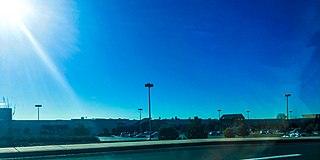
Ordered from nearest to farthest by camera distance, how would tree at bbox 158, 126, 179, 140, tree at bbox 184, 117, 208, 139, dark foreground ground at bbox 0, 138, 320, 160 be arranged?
dark foreground ground at bbox 0, 138, 320, 160
tree at bbox 184, 117, 208, 139
tree at bbox 158, 126, 179, 140

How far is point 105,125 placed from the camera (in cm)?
8369

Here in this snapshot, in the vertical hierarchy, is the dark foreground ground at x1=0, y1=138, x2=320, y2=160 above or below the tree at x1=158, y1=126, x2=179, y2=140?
above

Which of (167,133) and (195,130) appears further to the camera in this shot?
(167,133)

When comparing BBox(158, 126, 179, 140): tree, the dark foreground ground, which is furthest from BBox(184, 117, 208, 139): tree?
the dark foreground ground

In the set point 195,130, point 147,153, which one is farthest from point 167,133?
point 147,153

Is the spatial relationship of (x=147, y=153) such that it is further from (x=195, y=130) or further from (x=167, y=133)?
(x=195, y=130)

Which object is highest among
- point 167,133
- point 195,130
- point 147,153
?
point 147,153

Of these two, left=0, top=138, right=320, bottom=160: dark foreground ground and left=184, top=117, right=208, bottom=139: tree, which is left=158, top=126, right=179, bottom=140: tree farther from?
left=0, top=138, right=320, bottom=160: dark foreground ground

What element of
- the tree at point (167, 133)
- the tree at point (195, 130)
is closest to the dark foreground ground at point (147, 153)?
the tree at point (195, 130)

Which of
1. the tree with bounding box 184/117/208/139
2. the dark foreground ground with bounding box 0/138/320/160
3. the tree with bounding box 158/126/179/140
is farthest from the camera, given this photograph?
the tree with bounding box 158/126/179/140

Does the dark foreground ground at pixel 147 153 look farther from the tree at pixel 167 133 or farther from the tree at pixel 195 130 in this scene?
the tree at pixel 167 133

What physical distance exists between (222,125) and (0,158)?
244 ft

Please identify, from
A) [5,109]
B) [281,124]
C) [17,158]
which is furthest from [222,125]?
[17,158]

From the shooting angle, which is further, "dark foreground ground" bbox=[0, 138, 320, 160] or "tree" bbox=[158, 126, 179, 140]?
"tree" bbox=[158, 126, 179, 140]
